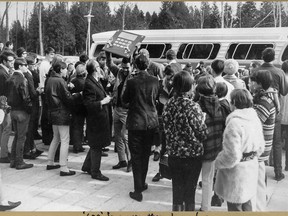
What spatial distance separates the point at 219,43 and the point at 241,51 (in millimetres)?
910

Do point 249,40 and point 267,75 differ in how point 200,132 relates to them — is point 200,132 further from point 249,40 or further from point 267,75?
point 249,40

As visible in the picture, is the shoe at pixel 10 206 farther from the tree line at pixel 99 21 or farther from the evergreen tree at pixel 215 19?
the evergreen tree at pixel 215 19

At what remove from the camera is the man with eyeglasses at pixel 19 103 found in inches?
236

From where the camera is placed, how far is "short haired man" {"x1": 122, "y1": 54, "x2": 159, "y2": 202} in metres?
4.89

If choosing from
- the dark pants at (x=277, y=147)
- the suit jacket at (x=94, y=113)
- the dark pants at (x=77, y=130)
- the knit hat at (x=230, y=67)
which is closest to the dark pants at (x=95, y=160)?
the suit jacket at (x=94, y=113)

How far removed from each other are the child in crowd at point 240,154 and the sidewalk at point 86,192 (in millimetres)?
1039

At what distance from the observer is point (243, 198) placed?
363 centimetres

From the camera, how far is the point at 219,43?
14.0 meters

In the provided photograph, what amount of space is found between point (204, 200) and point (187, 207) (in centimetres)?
36

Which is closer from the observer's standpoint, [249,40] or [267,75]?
[267,75]

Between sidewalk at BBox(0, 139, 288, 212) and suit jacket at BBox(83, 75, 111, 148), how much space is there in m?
0.66

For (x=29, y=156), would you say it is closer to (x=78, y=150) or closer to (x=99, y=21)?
(x=78, y=150)

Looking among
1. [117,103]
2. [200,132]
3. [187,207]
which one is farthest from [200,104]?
[117,103]

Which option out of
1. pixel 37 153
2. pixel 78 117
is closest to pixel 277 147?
pixel 78 117
